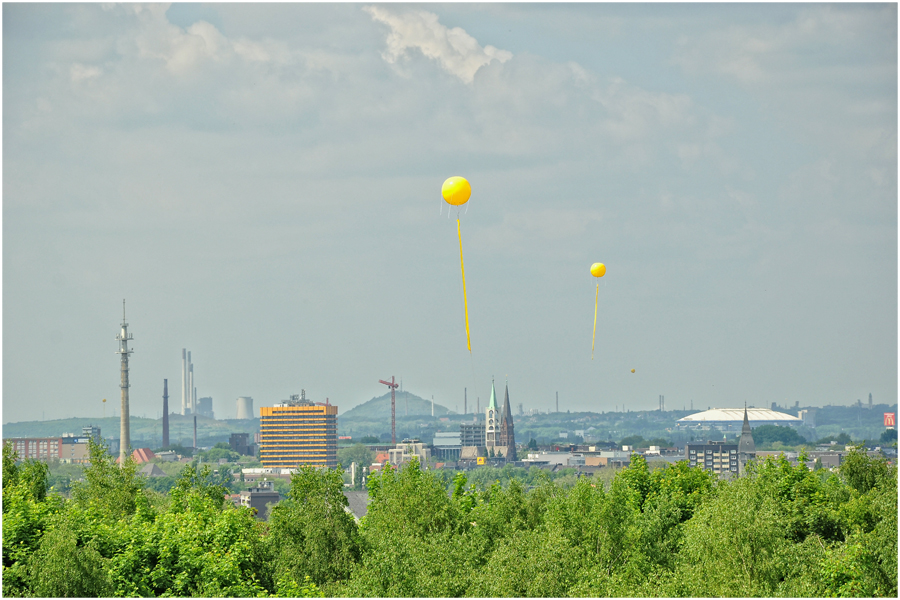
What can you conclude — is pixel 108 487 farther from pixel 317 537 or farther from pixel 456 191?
pixel 456 191

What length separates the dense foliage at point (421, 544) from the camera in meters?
39.1

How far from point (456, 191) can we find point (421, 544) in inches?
709

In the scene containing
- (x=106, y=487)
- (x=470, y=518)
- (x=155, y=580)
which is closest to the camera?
(x=155, y=580)

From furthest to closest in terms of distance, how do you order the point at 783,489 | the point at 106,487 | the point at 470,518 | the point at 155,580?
the point at 783,489, the point at 470,518, the point at 106,487, the point at 155,580

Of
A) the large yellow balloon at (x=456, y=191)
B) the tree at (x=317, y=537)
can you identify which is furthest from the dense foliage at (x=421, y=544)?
the large yellow balloon at (x=456, y=191)

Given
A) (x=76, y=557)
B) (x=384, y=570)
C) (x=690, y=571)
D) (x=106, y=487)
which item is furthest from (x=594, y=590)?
(x=106, y=487)

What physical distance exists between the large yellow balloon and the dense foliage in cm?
1312

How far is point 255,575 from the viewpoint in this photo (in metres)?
43.3

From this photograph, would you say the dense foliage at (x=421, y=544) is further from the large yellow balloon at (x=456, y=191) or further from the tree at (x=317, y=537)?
the large yellow balloon at (x=456, y=191)

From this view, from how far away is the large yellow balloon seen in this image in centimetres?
3803

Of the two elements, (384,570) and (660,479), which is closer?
(384,570)

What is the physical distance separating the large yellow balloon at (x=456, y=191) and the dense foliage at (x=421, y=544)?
1312 cm

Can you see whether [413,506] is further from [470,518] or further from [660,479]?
[660,479]

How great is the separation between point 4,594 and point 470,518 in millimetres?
29301
